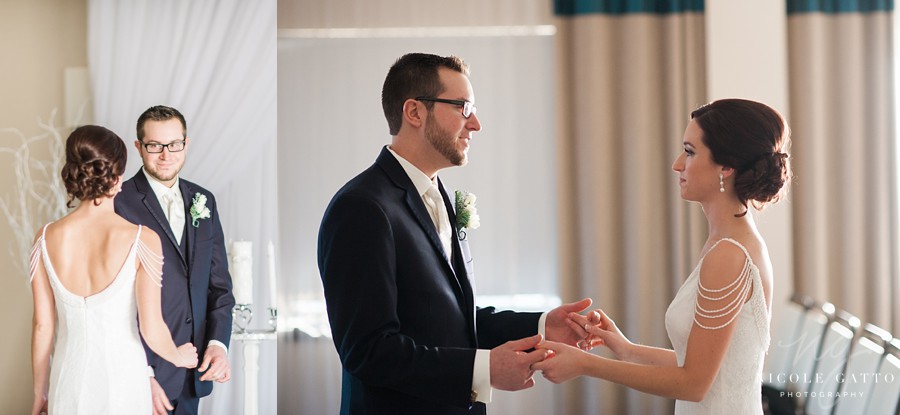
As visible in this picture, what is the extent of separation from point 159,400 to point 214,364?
40 centimetres

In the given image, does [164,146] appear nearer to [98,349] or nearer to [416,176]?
[98,349]

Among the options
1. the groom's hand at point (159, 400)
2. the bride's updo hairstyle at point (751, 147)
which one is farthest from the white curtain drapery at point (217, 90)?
the bride's updo hairstyle at point (751, 147)

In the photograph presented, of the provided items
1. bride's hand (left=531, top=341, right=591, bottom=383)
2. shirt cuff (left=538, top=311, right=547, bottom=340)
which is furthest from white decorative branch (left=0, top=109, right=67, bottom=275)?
bride's hand (left=531, top=341, right=591, bottom=383)

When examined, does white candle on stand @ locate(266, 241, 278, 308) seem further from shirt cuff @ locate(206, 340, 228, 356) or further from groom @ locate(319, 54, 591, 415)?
groom @ locate(319, 54, 591, 415)

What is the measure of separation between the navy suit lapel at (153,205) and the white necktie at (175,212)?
0.13ft

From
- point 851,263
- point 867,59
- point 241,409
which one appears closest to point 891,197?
point 851,263

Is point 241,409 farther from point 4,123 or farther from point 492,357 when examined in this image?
point 492,357

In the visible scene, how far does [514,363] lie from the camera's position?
218cm

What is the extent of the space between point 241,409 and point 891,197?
410 cm

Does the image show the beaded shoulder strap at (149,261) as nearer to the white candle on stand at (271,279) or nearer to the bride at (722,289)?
the white candle on stand at (271,279)

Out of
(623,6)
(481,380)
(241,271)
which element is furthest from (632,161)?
(481,380)

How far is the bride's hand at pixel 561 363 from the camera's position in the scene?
7.75 feet

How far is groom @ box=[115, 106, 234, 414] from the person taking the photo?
389 centimetres

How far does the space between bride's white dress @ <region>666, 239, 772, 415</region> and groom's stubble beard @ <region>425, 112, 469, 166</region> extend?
0.80 meters
